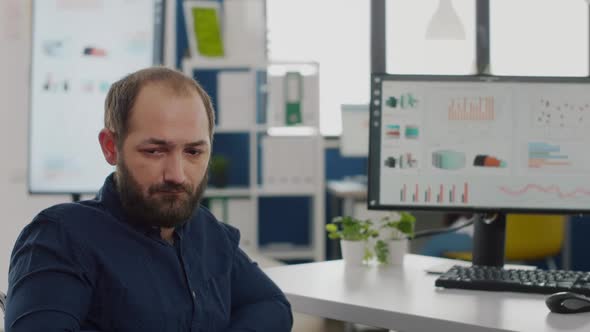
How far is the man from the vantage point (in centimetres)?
128

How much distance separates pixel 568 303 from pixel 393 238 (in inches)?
27.7

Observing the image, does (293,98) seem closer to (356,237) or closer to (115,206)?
(356,237)

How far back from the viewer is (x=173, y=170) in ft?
4.54

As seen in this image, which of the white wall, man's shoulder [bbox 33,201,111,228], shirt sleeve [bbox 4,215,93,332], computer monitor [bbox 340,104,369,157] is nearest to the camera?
shirt sleeve [bbox 4,215,93,332]

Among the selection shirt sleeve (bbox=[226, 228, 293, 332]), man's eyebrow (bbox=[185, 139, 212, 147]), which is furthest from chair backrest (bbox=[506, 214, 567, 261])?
man's eyebrow (bbox=[185, 139, 212, 147])

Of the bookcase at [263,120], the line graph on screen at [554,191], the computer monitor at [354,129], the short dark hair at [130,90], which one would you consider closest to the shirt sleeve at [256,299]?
the short dark hair at [130,90]

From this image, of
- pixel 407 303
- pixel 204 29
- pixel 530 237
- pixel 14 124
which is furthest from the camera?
pixel 204 29

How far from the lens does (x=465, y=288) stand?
1896 millimetres

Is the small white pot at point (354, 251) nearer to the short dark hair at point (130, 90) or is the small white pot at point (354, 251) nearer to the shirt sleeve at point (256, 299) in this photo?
the shirt sleeve at point (256, 299)

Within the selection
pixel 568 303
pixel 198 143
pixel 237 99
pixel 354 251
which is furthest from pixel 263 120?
pixel 198 143

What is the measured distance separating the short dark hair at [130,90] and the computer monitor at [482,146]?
785 millimetres

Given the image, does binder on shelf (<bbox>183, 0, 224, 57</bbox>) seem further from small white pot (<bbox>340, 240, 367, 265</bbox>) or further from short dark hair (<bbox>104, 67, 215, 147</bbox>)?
short dark hair (<bbox>104, 67, 215, 147</bbox>)

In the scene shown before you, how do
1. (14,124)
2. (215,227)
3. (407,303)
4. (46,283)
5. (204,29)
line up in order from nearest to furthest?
(46,283) → (215,227) → (407,303) → (14,124) → (204,29)

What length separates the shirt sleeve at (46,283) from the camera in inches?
48.8
